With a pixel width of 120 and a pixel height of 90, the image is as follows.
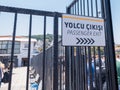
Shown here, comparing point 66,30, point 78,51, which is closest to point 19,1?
point 66,30

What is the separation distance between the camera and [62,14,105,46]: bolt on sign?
4.32 feet

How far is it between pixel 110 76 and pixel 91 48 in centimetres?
30

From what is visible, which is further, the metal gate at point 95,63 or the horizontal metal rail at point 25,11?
the metal gate at point 95,63

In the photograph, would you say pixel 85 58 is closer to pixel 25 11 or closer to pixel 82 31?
pixel 82 31

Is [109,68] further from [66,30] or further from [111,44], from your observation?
[66,30]

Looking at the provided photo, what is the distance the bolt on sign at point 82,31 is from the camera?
4.32 feet

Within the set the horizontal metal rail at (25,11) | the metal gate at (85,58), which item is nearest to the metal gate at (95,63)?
the metal gate at (85,58)

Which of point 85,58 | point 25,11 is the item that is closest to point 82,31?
point 85,58

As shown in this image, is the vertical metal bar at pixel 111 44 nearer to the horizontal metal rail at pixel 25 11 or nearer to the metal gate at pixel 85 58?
the metal gate at pixel 85 58

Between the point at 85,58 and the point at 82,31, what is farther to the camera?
the point at 85,58

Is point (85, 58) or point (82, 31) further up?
point (82, 31)

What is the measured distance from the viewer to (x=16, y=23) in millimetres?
1261

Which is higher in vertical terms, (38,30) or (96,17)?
(96,17)

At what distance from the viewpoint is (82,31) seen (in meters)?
1.36
